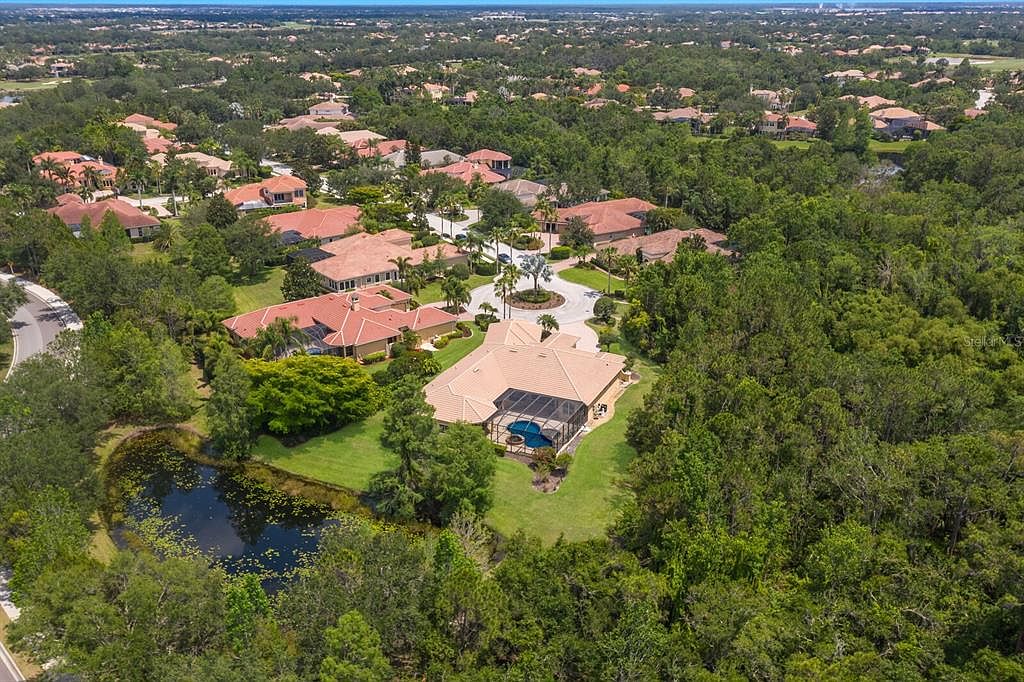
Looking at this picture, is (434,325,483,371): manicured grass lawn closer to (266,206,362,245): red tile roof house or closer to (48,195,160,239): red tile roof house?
(266,206,362,245): red tile roof house

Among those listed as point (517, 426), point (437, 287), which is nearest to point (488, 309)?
point (437, 287)

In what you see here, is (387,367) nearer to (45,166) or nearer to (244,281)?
(244,281)

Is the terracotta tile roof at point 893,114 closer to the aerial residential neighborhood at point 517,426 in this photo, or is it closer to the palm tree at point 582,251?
the aerial residential neighborhood at point 517,426

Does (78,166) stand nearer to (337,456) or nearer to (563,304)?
(563,304)

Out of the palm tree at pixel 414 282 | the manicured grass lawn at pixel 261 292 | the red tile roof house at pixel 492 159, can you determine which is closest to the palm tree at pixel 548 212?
the palm tree at pixel 414 282

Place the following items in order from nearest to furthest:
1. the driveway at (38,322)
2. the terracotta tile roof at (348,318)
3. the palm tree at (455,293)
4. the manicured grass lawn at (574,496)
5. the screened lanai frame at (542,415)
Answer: the manicured grass lawn at (574,496), the screened lanai frame at (542,415), the driveway at (38,322), the terracotta tile roof at (348,318), the palm tree at (455,293)
